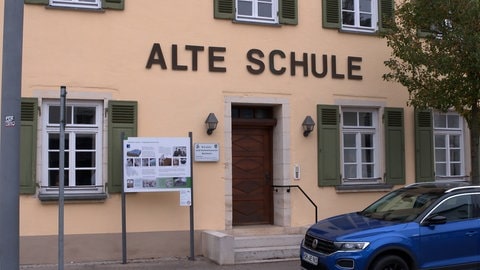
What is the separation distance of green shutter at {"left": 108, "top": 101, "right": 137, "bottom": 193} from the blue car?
4.04m

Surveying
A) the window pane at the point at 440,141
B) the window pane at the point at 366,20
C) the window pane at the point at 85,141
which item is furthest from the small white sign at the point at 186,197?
the window pane at the point at 440,141

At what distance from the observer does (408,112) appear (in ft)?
45.2

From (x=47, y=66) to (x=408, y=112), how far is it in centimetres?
806

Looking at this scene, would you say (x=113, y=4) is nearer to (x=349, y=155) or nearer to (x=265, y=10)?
(x=265, y=10)

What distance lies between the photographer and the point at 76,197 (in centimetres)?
1088

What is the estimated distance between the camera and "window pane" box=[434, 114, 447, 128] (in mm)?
14180

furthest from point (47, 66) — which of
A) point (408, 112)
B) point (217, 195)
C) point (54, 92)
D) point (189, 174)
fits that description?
point (408, 112)

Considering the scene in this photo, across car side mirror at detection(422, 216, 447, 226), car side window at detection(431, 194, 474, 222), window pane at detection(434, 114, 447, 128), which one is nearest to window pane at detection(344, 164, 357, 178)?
window pane at detection(434, 114, 447, 128)

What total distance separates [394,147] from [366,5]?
3.35m

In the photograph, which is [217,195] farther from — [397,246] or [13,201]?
[13,201]

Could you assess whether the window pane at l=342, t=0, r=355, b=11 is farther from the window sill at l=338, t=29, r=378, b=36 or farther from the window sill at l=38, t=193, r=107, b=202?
the window sill at l=38, t=193, r=107, b=202

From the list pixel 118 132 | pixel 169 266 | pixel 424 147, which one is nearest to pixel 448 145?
pixel 424 147

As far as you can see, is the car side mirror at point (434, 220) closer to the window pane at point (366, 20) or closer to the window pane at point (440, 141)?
the window pane at point (440, 141)

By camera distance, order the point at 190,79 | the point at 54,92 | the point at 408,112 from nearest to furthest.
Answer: the point at 54,92 < the point at 190,79 < the point at 408,112
